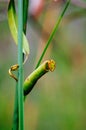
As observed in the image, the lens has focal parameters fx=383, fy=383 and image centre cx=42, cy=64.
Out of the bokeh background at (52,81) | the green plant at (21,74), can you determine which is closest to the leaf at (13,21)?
the green plant at (21,74)

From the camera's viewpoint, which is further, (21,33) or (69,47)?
(69,47)

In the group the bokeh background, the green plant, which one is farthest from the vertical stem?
the bokeh background

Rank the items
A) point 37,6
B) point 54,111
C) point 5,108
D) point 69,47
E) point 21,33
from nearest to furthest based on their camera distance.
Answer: point 21,33, point 37,6, point 5,108, point 54,111, point 69,47

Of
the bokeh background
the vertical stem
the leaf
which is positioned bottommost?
the vertical stem

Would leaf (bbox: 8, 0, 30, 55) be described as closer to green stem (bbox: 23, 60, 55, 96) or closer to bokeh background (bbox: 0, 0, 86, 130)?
green stem (bbox: 23, 60, 55, 96)

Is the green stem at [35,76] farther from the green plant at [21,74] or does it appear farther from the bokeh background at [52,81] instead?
the bokeh background at [52,81]

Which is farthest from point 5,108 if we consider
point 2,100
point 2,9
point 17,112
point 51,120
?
point 17,112

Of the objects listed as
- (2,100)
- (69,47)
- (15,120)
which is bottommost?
(15,120)

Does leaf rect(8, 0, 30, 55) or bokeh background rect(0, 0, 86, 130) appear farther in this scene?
bokeh background rect(0, 0, 86, 130)

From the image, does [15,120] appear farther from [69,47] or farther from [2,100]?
[69,47]
